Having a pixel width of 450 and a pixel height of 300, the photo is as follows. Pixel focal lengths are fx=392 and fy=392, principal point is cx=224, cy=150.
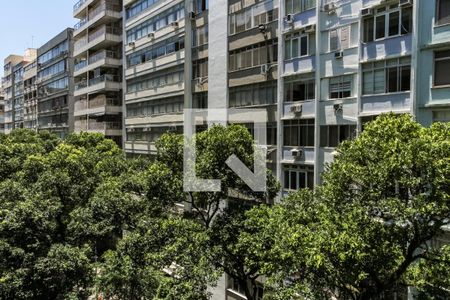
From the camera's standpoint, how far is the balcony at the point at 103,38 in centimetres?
3409

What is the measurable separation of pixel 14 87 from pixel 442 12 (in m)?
71.9

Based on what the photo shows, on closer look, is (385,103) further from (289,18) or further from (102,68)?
(102,68)

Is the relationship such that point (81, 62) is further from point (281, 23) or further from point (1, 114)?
point (1, 114)

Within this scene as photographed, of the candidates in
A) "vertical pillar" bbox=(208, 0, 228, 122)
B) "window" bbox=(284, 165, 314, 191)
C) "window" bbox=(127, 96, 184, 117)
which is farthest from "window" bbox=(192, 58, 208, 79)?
"window" bbox=(284, 165, 314, 191)

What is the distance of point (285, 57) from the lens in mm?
18719

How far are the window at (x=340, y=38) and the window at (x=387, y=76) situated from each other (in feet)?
4.63

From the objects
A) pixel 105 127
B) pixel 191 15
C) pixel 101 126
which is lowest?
pixel 105 127

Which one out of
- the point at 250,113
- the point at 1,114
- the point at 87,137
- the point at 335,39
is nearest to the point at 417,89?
the point at 335,39

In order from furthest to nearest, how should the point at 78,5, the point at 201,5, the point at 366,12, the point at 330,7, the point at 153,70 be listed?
the point at 78,5 < the point at 153,70 < the point at 201,5 < the point at 330,7 < the point at 366,12

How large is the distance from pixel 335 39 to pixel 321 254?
10.8m

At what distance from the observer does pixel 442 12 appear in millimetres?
13336

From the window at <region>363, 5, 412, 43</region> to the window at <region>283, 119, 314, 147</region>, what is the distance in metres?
4.44

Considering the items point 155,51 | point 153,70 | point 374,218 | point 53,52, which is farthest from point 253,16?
point 53,52

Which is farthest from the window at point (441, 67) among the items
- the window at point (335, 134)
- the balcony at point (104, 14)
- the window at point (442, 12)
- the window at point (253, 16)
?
the balcony at point (104, 14)
